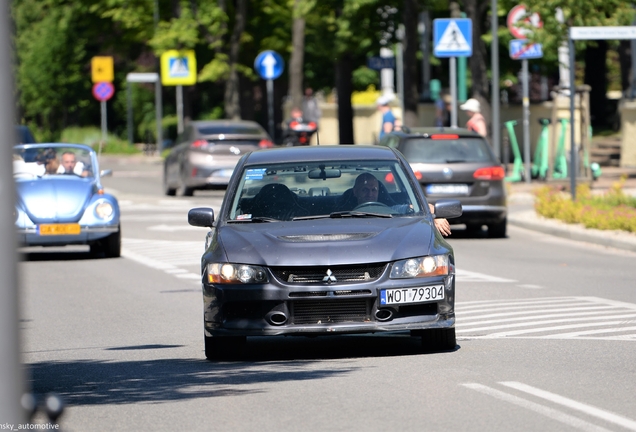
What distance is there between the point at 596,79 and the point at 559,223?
27.5m

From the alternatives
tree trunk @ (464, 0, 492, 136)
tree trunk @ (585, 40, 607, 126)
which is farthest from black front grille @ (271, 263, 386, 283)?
tree trunk @ (585, 40, 607, 126)

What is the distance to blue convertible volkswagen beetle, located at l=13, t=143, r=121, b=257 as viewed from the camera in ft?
59.9

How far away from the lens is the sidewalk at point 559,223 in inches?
770

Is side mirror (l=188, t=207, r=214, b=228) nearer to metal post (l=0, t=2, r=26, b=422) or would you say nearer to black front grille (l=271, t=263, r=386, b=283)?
black front grille (l=271, t=263, r=386, b=283)

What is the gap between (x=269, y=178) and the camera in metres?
10.6

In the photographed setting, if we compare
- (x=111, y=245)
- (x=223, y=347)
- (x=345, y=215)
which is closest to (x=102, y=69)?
(x=111, y=245)

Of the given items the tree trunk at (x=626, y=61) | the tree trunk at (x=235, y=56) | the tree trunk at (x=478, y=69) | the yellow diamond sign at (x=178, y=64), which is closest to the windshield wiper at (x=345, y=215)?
the tree trunk at (x=478, y=69)

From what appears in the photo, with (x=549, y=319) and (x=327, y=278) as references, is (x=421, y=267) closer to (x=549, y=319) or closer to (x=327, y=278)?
(x=327, y=278)

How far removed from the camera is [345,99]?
156ft

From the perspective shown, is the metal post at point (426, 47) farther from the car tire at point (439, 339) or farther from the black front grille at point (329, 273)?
the black front grille at point (329, 273)

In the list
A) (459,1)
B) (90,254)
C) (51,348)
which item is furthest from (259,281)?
(459,1)

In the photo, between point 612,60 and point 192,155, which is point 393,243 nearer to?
point 192,155

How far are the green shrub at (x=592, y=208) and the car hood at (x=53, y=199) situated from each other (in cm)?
723

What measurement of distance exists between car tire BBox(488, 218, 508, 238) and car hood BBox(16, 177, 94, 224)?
6067 mm
